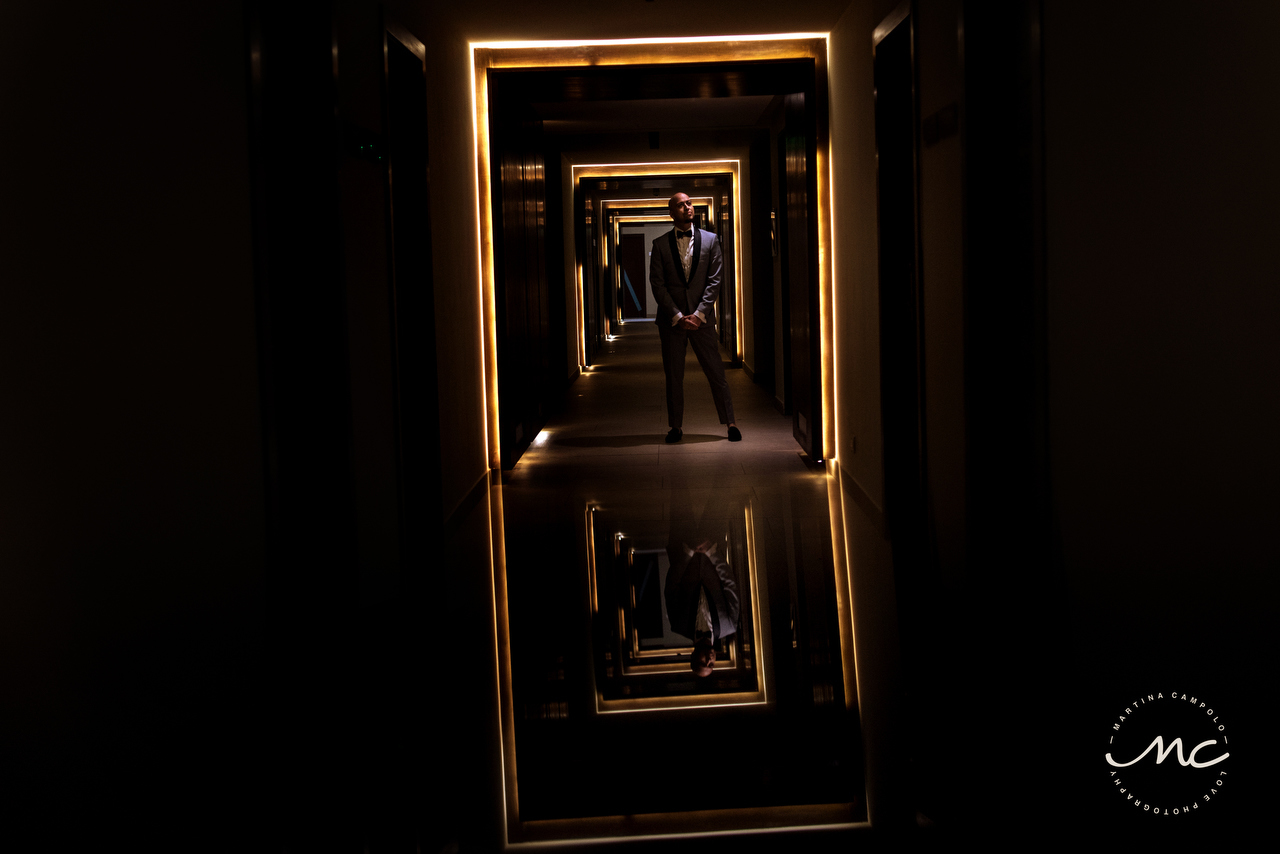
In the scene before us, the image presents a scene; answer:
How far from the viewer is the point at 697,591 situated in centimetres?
405

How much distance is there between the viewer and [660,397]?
11.3 metres

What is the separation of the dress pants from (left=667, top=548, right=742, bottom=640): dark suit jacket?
355cm

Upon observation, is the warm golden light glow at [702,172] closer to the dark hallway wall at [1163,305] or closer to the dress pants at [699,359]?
the dress pants at [699,359]

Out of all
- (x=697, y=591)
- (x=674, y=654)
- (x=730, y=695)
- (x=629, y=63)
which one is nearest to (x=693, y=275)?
(x=629, y=63)

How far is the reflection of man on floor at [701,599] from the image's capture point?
137 inches

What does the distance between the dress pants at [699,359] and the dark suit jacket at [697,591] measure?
3.55m

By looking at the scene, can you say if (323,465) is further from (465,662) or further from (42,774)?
(42,774)

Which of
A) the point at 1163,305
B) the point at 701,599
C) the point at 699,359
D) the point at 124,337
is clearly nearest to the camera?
the point at 124,337

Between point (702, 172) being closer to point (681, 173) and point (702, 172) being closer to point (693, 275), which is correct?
point (681, 173)

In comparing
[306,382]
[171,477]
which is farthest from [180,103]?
[171,477]

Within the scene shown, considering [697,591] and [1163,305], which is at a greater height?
[1163,305]

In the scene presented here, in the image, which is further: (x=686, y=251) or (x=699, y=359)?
(x=686, y=251)

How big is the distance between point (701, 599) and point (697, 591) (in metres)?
0.10

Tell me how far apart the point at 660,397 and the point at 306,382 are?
7.88 meters
